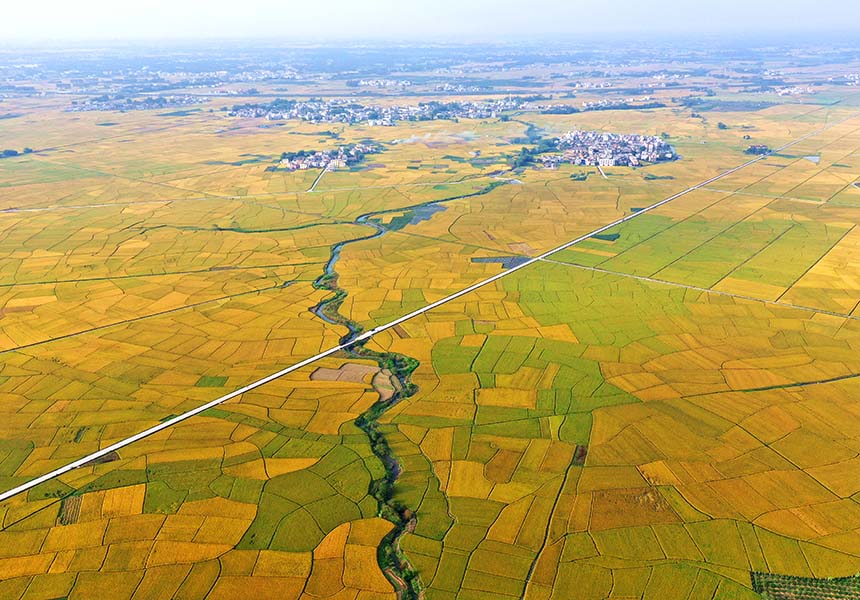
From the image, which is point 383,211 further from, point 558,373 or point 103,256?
point 558,373

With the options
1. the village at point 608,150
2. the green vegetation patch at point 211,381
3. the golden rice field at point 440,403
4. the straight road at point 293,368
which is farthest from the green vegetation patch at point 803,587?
the village at point 608,150

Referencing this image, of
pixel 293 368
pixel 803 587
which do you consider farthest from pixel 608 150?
pixel 803 587

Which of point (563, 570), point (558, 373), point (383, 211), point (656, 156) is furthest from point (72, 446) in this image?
point (656, 156)

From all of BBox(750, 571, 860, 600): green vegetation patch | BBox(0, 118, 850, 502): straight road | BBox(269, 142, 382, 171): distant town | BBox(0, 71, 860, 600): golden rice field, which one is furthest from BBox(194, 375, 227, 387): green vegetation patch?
BBox(269, 142, 382, 171): distant town

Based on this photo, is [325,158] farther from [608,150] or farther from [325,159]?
[608,150]

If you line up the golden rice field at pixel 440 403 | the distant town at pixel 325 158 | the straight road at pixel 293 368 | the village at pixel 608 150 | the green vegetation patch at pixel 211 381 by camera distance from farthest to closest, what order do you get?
the village at pixel 608 150 → the distant town at pixel 325 158 → the green vegetation patch at pixel 211 381 → the straight road at pixel 293 368 → the golden rice field at pixel 440 403

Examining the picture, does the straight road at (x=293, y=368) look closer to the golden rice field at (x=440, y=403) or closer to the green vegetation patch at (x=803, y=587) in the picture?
the golden rice field at (x=440, y=403)

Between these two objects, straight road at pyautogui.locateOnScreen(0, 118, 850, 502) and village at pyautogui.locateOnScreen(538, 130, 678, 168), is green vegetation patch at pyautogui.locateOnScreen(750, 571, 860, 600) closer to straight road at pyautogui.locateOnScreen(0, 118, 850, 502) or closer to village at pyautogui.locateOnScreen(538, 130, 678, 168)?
straight road at pyautogui.locateOnScreen(0, 118, 850, 502)
